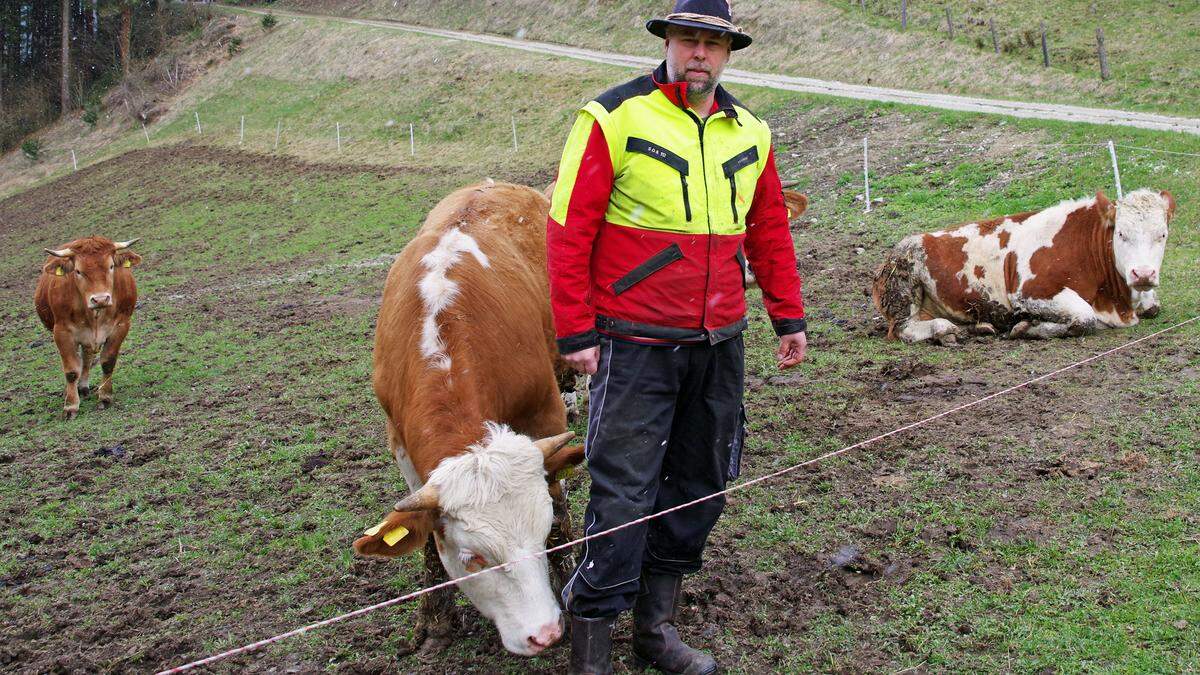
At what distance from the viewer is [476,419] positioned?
3.97 metres

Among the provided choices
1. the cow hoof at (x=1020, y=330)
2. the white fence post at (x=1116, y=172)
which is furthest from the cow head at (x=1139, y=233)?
the white fence post at (x=1116, y=172)

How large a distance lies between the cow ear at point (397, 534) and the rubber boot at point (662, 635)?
95 cm

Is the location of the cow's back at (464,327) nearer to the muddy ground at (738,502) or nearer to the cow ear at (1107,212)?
the muddy ground at (738,502)

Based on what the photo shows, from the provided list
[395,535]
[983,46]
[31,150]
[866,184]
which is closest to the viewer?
[395,535]

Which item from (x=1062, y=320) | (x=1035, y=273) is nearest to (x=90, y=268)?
A: (x=1035, y=273)

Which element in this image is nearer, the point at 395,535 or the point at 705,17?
the point at 705,17

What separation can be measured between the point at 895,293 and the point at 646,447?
601cm

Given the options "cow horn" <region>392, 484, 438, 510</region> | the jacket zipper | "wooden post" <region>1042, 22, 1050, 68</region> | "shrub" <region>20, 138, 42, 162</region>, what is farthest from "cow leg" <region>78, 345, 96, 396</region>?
"shrub" <region>20, 138, 42, 162</region>

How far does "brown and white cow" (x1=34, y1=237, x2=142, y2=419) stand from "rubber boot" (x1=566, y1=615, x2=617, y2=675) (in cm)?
814

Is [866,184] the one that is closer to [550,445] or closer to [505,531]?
[550,445]

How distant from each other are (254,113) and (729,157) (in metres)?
38.2

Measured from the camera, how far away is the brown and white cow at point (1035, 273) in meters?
8.11

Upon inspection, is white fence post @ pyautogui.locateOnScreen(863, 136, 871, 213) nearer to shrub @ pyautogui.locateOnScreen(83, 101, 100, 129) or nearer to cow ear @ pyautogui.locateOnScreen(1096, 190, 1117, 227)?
cow ear @ pyautogui.locateOnScreen(1096, 190, 1117, 227)

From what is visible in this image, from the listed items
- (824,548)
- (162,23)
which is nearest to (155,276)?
(824,548)
